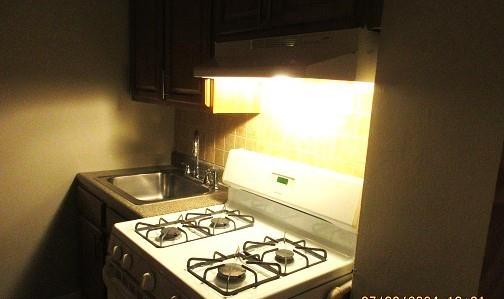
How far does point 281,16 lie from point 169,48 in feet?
2.66

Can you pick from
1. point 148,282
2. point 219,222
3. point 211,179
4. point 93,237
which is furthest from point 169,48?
point 148,282

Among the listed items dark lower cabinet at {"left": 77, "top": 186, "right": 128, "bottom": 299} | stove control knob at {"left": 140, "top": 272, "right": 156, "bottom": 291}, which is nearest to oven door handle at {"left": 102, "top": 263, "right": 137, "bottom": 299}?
stove control knob at {"left": 140, "top": 272, "right": 156, "bottom": 291}

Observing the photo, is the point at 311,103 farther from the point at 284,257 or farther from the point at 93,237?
the point at 93,237

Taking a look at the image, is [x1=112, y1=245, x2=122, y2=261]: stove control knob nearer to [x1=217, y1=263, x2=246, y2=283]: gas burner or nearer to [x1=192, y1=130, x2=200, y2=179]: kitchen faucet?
[x1=217, y1=263, x2=246, y2=283]: gas burner

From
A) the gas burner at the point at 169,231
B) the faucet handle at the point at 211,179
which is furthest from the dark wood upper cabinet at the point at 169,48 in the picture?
the gas burner at the point at 169,231

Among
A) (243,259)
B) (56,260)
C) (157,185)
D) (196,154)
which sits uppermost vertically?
(196,154)

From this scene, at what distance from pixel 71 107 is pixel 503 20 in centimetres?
197

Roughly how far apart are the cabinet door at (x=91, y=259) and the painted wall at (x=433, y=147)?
142 cm

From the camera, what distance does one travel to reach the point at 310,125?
5.08 feet

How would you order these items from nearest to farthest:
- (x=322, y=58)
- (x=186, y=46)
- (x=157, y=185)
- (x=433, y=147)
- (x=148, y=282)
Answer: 1. (x=433, y=147)
2. (x=322, y=58)
3. (x=148, y=282)
4. (x=186, y=46)
5. (x=157, y=185)

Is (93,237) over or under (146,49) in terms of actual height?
under

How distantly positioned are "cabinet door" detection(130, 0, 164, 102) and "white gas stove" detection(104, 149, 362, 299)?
668 millimetres

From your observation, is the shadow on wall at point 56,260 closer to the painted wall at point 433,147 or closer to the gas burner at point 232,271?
the gas burner at point 232,271

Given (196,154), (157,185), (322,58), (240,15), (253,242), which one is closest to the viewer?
(322,58)
